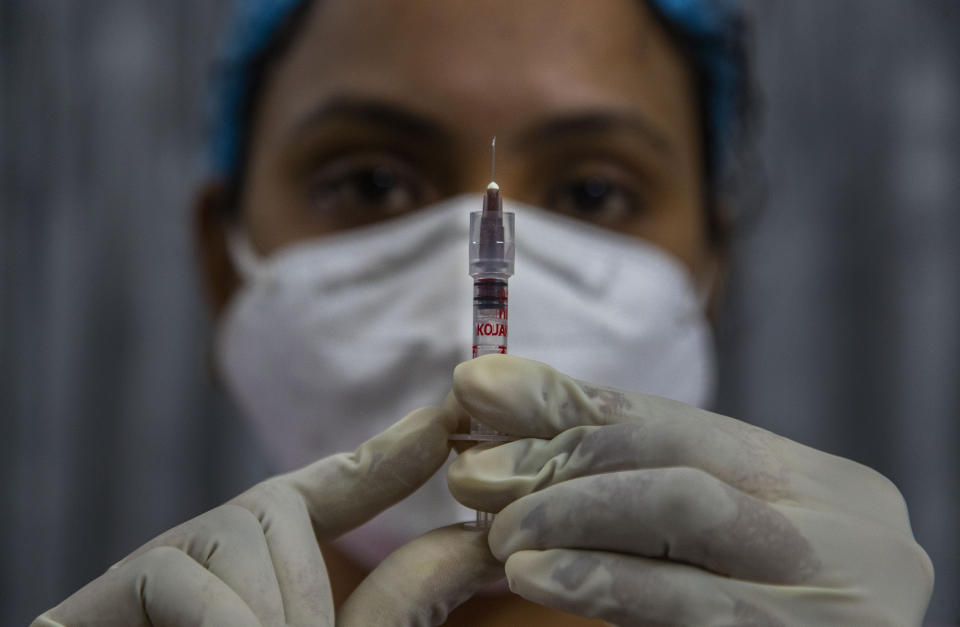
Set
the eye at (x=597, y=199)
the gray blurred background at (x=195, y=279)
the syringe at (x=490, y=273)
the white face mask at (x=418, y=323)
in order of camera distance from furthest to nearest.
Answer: the gray blurred background at (x=195, y=279) → the eye at (x=597, y=199) → the white face mask at (x=418, y=323) → the syringe at (x=490, y=273)

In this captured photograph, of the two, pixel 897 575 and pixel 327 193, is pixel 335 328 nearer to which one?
pixel 327 193

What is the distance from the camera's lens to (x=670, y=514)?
686 mm

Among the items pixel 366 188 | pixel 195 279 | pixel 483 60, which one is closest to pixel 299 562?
pixel 366 188

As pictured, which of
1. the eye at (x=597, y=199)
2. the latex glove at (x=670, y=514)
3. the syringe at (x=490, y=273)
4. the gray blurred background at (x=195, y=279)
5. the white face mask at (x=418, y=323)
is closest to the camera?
the latex glove at (x=670, y=514)

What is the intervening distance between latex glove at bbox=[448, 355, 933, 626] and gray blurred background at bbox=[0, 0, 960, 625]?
140cm

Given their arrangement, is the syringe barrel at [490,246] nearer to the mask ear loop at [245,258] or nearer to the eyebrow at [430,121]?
the eyebrow at [430,121]

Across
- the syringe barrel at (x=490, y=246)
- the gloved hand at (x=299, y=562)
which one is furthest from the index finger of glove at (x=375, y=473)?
the syringe barrel at (x=490, y=246)

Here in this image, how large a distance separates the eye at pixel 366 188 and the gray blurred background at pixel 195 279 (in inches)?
39.9

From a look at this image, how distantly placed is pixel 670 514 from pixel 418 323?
0.59 m

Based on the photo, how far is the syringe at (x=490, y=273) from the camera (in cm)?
79

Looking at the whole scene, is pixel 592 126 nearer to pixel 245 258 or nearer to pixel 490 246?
pixel 490 246

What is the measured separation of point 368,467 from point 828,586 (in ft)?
1.61

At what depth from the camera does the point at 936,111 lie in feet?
6.79

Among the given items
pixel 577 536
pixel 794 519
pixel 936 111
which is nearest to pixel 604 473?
pixel 577 536
